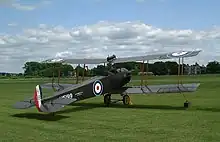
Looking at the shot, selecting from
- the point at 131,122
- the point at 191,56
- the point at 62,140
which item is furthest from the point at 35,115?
the point at 191,56

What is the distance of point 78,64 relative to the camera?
20172mm

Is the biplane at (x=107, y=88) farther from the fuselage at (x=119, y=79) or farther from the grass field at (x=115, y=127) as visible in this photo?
the grass field at (x=115, y=127)

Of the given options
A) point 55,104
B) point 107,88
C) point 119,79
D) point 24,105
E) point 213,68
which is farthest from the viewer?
point 213,68

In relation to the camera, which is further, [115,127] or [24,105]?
[24,105]

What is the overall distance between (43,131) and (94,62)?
10.3m

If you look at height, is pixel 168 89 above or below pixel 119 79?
below

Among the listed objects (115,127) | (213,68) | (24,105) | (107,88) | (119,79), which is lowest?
(115,127)

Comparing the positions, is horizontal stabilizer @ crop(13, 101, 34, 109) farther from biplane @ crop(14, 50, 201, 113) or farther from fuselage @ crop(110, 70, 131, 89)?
fuselage @ crop(110, 70, 131, 89)

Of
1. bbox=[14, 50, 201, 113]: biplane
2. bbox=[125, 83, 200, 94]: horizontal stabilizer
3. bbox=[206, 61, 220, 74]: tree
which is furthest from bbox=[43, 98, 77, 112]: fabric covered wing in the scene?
bbox=[206, 61, 220, 74]: tree

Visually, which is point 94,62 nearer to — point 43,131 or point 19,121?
point 19,121

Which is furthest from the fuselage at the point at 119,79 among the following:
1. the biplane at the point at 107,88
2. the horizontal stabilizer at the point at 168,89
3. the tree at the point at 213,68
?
the tree at the point at 213,68

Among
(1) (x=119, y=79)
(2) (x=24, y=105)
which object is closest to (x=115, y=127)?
(2) (x=24, y=105)

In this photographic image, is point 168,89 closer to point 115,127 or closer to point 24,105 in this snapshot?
point 115,127

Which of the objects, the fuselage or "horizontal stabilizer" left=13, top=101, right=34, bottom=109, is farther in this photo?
the fuselage
